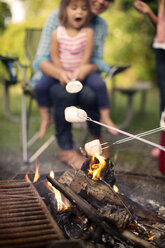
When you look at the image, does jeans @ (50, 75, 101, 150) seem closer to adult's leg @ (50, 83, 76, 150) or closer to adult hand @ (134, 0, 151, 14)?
adult's leg @ (50, 83, 76, 150)

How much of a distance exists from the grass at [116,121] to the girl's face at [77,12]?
4.72 feet

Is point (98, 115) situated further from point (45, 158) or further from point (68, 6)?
point (68, 6)

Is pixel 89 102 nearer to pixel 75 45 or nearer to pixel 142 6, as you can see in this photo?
pixel 75 45

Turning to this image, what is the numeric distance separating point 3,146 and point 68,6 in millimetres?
1761

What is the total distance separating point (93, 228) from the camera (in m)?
1.51

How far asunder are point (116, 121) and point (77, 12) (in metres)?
2.32

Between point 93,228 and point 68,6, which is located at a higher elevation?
point 68,6

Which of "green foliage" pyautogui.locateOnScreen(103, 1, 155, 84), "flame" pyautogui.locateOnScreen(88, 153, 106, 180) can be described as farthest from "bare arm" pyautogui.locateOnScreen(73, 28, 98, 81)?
"green foliage" pyautogui.locateOnScreen(103, 1, 155, 84)

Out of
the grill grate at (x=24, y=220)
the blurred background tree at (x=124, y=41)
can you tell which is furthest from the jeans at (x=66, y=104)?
the blurred background tree at (x=124, y=41)

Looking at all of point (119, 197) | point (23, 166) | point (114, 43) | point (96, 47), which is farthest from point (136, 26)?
point (119, 197)

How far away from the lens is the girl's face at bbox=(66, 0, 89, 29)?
2.58 m

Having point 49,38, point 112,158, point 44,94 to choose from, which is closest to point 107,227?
point 112,158

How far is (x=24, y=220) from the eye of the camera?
1.43 metres

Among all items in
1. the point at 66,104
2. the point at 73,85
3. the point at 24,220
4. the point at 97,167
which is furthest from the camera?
the point at 66,104
